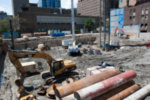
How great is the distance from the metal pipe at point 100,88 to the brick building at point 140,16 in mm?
49474

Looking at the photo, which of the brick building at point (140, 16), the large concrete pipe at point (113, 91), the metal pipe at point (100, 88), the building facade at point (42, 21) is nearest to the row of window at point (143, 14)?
the brick building at point (140, 16)

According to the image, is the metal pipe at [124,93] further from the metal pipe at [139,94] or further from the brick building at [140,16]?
the brick building at [140,16]

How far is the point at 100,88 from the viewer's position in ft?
21.5

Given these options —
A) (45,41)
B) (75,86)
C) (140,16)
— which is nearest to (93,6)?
(140,16)

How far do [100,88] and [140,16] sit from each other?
55.4m

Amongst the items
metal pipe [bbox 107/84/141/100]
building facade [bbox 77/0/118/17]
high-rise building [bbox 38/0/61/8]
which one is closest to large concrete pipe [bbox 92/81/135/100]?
metal pipe [bbox 107/84/141/100]

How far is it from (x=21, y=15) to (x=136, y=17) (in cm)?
5331

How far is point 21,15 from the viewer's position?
5644 centimetres

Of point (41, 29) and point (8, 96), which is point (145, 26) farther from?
point (8, 96)

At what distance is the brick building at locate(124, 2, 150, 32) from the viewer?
4893cm

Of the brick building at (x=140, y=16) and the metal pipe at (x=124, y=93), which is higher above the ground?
the brick building at (x=140, y=16)

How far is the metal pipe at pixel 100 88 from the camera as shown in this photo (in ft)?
19.6

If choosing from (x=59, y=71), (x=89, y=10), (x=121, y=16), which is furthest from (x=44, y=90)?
(x=89, y=10)

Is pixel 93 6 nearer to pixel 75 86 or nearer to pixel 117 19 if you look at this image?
pixel 117 19
